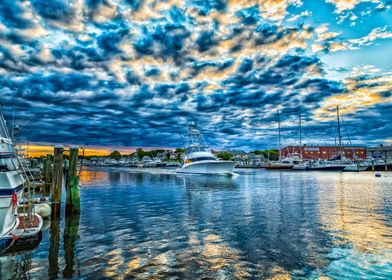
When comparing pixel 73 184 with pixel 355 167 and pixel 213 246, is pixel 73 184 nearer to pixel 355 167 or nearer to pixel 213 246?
pixel 213 246

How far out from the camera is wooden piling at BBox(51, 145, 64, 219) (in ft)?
57.9

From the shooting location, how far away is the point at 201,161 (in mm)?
68000

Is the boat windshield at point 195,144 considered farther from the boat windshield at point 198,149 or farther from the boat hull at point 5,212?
the boat hull at point 5,212

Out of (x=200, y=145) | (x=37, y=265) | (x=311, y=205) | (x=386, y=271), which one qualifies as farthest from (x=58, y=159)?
(x=200, y=145)

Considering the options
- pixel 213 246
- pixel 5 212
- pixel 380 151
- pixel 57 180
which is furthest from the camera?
pixel 380 151

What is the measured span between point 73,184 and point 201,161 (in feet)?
166

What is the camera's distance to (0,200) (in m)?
10.3

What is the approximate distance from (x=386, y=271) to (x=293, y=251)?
10.1 ft

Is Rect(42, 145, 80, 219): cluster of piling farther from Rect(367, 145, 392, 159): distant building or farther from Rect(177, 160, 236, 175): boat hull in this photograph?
Rect(367, 145, 392, 159): distant building

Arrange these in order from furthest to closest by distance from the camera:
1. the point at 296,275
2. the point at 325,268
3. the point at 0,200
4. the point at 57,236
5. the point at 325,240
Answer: the point at 57,236 → the point at 325,240 → the point at 0,200 → the point at 325,268 → the point at 296,275

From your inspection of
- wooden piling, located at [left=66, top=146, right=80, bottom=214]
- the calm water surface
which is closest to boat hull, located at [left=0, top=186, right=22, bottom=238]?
the calm water surface

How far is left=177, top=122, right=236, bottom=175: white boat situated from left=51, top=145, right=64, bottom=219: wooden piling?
4831 centimetres

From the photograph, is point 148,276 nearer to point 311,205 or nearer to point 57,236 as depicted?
point 57,236

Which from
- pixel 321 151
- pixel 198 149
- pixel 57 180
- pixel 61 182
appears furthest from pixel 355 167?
pixel 57 180
